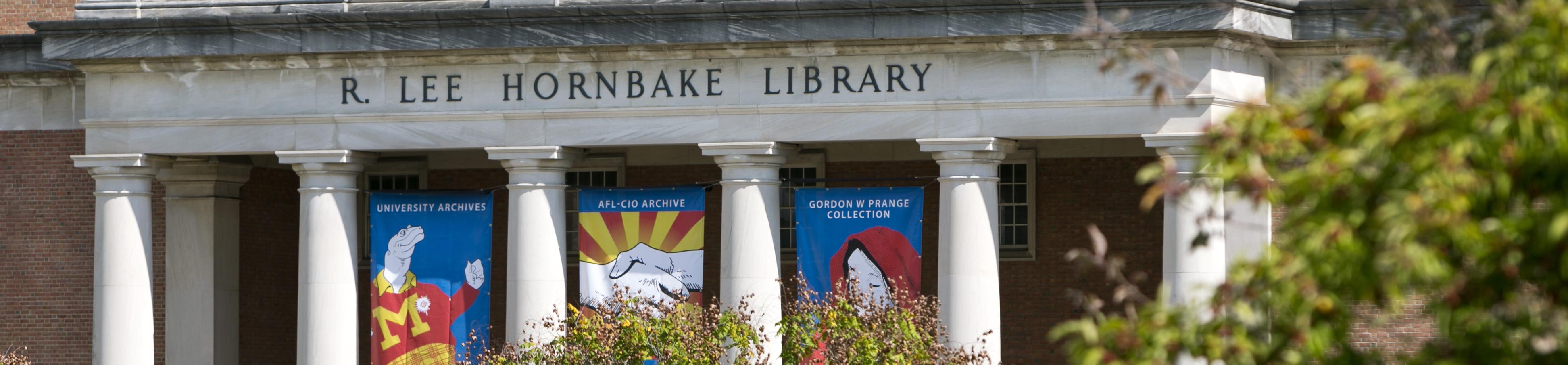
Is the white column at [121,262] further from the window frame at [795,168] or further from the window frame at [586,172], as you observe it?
the window frame at [795,168]

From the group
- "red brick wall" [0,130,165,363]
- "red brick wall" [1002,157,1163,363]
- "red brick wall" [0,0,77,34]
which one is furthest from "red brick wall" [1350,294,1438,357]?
"red brick wall" [0,0,77,34]

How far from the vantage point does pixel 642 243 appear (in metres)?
30.2

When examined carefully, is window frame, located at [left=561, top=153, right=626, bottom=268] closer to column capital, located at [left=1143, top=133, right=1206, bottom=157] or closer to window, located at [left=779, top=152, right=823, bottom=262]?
window, located at [left=779, top=152, right=823, bottom=262]

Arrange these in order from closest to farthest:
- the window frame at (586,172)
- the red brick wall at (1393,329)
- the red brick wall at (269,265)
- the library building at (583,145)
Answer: the library building at (583,145) → the red brick wall at (1393,329) → the red brick wall at (269,265) → the window frame at (586,172)

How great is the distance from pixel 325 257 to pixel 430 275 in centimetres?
161

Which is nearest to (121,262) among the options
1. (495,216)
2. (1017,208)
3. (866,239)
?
(495,216)

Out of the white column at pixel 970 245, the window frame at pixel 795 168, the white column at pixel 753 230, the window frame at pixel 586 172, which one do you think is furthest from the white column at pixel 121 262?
the white column at pixel 970 245

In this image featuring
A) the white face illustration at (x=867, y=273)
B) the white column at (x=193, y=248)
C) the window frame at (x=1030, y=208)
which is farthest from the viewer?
the window frame at (x=1030, y=208)

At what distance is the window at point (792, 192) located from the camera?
35.5 meters

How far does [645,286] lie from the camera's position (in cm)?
3005

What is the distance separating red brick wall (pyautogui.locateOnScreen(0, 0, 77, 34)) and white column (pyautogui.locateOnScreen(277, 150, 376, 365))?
25.0 feet

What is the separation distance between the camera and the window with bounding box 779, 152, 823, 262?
35500mm

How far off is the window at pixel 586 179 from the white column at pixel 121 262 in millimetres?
7557

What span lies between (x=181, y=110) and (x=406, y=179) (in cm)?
710
